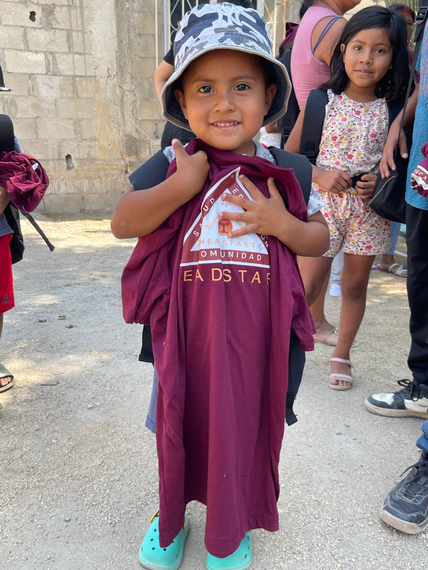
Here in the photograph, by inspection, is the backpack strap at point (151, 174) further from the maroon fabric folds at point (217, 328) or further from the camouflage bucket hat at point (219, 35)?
the camouflage bucket hat at point (219, 35)

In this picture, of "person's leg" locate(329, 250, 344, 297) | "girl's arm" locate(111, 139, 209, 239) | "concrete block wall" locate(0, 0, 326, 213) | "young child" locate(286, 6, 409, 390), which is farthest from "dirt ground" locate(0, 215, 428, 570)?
"concrete block wall" locate(0, 0, 326, 213)

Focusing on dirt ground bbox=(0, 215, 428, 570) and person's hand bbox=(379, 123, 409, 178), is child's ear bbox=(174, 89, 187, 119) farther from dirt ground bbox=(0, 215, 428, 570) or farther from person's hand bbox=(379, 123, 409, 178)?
dirt ground bbox=(0, 215, 428, 570)

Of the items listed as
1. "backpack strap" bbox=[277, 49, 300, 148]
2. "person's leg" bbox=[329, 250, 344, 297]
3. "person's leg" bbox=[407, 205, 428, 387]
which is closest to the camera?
"person's leg" bbox=[407, 205, 428, 387]

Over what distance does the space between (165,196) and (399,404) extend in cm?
174

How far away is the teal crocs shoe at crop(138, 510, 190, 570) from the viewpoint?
1.51 metres

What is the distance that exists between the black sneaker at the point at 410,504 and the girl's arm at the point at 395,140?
127 centimetres

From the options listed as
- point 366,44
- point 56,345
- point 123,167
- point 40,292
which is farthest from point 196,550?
point 123,167

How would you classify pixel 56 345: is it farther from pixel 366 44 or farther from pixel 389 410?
pixel 366 44

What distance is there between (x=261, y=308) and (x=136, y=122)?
6664mm

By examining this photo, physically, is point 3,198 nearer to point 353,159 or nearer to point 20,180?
point 20,180

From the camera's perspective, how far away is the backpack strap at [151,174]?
1325 millimetres

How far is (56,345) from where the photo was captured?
310cm

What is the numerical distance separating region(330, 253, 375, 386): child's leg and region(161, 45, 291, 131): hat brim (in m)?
1.28

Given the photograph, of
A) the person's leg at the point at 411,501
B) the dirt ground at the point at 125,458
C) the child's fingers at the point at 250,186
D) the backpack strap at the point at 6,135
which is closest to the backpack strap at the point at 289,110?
the dirt ground at the point at 125,458
